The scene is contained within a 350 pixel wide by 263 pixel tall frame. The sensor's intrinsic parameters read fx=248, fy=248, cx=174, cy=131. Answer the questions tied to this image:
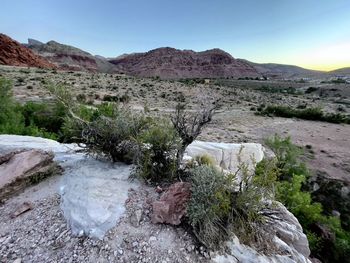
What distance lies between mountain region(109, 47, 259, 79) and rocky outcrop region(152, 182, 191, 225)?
350 feet

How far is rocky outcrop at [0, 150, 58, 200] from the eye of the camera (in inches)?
164

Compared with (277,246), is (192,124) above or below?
above

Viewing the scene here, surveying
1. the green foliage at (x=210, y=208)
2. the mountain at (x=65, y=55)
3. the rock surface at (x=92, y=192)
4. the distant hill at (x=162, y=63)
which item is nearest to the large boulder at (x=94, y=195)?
the rock surface at (x=92, y=192)

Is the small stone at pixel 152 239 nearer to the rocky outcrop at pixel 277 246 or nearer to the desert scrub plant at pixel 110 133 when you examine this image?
the rocky outcrop at pixel 277 246

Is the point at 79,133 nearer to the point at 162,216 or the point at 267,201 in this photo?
the point at 162,216

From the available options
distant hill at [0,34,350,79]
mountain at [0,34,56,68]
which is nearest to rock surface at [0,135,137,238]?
mountain at [0,34,56,68]

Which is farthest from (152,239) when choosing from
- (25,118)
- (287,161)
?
(25,118)

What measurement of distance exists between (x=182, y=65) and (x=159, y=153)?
398 feet

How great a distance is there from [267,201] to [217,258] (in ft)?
4.96

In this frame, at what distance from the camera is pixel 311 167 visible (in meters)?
11.4

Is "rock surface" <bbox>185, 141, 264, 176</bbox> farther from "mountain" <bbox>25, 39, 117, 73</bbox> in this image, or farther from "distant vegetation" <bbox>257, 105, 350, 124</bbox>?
"mountain" <bbox>25, 39, 117, 73</bbox>

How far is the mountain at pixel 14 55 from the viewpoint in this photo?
53.8 metres

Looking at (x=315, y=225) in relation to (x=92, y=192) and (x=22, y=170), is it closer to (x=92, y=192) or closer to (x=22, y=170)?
(x=92, y=192)

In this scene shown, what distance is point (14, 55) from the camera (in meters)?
56.0
